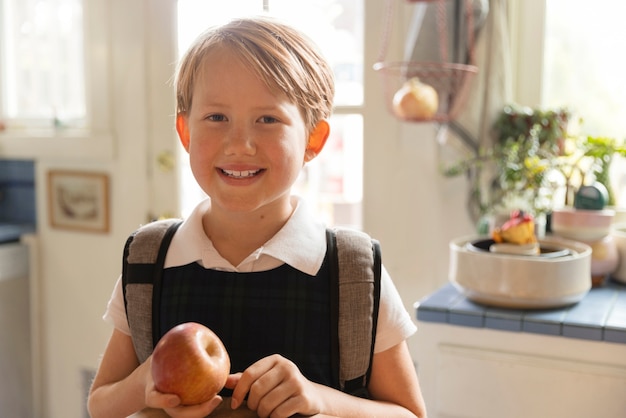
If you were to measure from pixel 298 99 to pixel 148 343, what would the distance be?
355 millimetres

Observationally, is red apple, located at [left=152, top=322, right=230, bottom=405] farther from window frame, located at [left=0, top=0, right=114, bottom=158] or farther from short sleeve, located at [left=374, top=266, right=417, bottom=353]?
window frame, located at [left=0, top=0, right=114, bottom=158]

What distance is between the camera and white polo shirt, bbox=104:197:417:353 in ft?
2.80

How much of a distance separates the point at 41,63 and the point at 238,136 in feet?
6.61

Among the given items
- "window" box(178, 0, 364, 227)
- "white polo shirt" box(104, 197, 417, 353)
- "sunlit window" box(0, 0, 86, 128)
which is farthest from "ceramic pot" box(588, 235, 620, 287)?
"sunlit window" box(0, 0, 86, 128)

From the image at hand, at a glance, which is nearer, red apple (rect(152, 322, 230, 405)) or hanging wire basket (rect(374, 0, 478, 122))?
red apple (rect(152, 322, 230, 405))

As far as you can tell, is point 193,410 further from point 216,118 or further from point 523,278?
point 523,278

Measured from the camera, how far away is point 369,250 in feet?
2.85

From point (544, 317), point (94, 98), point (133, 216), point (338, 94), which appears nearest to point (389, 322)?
point (544, 317)

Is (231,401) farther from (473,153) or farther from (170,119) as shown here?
(170,119)

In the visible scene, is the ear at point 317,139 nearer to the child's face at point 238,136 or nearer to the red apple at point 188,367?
the child's face at point 238,136

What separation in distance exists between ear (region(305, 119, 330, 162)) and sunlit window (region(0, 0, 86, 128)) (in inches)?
69.4

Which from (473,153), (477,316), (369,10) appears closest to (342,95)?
(369,10)

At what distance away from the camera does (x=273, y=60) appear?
2.55ft

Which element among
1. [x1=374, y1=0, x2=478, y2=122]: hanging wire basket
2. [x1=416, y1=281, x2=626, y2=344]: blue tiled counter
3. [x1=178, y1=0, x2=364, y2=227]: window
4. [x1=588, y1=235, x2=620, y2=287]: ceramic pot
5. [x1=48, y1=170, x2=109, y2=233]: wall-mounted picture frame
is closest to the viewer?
[x1=416, y1=281, x2=626, y2=344]: blue tiled counter
